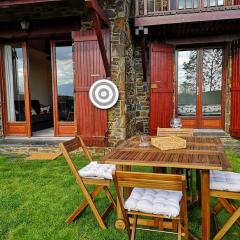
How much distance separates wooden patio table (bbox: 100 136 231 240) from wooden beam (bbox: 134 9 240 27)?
11.3 ft

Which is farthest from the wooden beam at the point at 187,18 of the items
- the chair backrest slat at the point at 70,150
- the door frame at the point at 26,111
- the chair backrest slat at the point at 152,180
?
the chair backrest slat at the point at 152,180

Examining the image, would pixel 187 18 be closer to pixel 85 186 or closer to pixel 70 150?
pixel 70 150

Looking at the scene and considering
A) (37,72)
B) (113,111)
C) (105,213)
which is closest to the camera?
(105,213)

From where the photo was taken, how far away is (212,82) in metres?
6.12

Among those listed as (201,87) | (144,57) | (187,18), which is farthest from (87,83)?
(201,87)

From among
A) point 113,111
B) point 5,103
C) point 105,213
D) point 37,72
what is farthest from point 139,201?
point 37,72

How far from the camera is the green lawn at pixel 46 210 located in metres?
2.23

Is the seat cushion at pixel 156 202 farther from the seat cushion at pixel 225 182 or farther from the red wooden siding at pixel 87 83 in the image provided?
the red wooden siding at pixel 87 83

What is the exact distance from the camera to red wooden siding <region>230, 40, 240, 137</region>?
213 inches

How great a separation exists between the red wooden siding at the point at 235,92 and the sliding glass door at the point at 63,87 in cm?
358

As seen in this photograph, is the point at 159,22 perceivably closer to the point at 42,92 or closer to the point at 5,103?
the point at 5,103

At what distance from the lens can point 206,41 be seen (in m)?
5.71

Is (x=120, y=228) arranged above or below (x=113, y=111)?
below

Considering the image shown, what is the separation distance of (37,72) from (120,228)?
754cm
